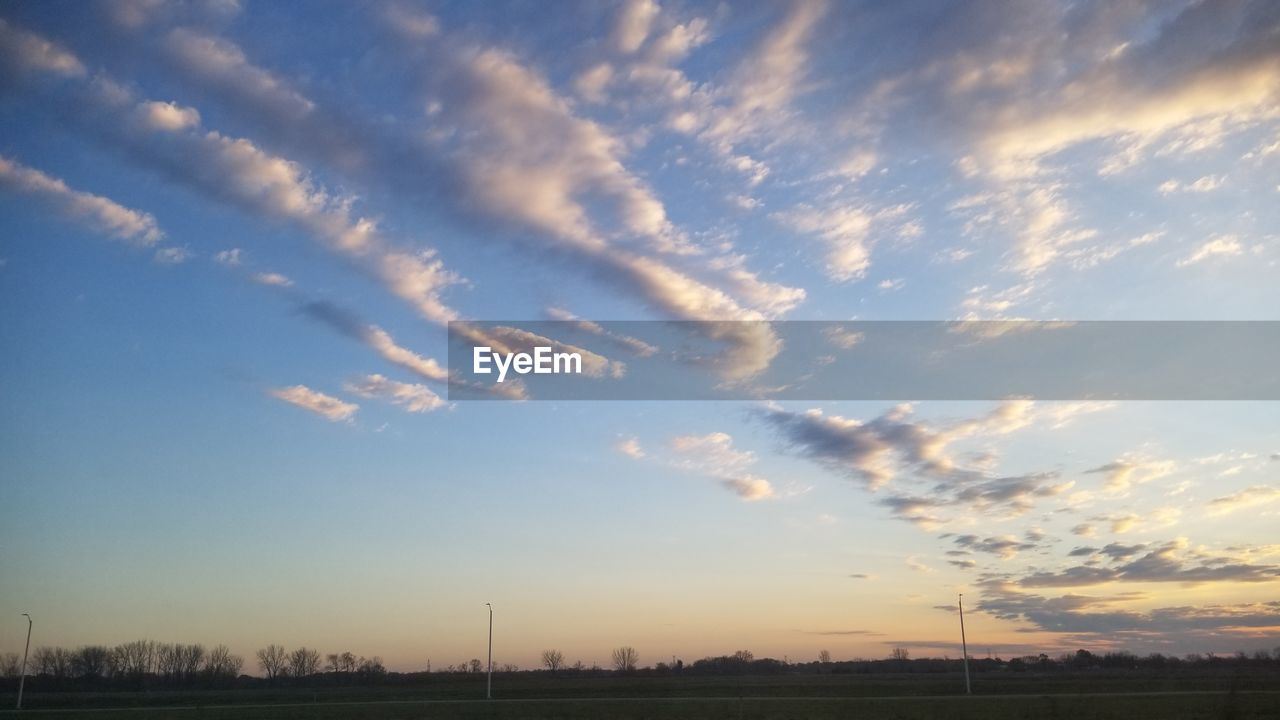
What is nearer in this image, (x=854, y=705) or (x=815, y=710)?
(x=815, y=710)

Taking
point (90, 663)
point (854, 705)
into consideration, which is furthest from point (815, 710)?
point (90, 663)

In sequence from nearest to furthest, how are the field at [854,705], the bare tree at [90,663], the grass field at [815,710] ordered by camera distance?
the grass field at [815,710], the field at [854,705], the bare tree at [90,663]

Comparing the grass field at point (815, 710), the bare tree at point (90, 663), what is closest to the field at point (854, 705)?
the grass field at point (815, 710)

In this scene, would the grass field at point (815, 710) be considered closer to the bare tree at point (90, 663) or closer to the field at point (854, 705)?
the field at point (854, 705)

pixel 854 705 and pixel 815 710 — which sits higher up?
pixel 815 710

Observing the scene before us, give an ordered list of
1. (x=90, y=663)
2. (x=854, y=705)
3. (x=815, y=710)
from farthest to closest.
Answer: (x=90, y=663)
(x=854, y=705)
(x=815, y=710)

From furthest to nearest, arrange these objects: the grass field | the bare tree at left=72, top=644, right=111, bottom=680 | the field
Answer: the bare tree at left=72, top=644, right=111, bottom=680 → the field → the grass field

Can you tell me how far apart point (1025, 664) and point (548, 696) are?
292ft

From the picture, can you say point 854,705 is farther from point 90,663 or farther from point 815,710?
point 90,663

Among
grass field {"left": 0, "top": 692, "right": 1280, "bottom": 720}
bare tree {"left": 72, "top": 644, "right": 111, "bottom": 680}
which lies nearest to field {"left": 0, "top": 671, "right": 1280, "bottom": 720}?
grass field {"left": 0, "top": 692, "right": 1280, "bottom": 720}

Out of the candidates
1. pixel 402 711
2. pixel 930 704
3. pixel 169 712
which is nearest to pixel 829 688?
pixel 930 704

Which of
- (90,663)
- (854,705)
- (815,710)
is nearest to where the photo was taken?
(815,710)

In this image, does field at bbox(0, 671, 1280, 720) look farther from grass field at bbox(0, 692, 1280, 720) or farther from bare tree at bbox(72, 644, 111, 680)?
bare tree at bbox(72, 644, 111, 680)

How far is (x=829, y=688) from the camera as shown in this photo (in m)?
69.6
